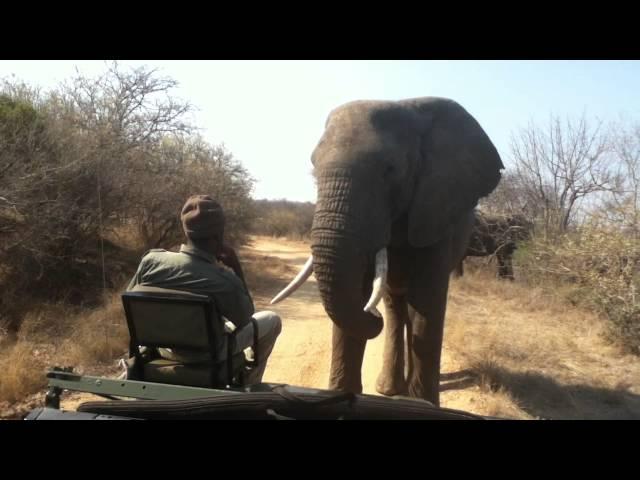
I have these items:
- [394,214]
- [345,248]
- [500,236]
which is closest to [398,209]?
[394,214]

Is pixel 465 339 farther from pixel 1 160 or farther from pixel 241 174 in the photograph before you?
pixel 241 174

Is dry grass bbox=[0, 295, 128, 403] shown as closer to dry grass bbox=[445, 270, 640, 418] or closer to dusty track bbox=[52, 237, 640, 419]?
dusty track bbox=[52, 237, 640, 419]

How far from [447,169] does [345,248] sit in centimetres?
139

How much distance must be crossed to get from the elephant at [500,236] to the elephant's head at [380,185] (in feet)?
27.8

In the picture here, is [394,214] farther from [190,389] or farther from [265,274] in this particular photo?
[265,274]

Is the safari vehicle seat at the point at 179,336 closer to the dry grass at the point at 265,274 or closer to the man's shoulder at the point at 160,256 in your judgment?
the man's shoulder at the point at 160,256

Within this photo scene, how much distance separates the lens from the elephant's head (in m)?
3.74


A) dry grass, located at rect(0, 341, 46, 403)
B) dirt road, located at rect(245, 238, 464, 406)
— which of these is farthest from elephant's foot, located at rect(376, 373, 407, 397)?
dry grass, located at rect(0, 341, 46, 403)

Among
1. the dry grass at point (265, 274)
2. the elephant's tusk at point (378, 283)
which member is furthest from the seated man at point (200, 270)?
the dry grass at point (265, 274)

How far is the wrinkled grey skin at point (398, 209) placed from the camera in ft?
12.3

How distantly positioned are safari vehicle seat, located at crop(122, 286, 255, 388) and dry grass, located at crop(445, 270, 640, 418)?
328cm

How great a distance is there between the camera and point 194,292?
278cm

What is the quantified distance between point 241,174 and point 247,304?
15414 mm
